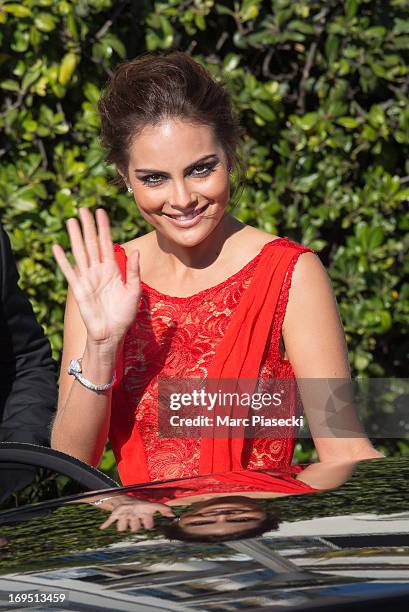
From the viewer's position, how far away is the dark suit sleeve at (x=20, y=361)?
9.34ft

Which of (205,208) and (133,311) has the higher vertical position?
(205,208)

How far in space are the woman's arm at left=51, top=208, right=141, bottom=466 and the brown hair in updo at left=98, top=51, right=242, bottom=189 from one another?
294mm

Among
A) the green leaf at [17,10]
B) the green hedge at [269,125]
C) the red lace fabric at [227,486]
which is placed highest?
the green leaf at [17,10]

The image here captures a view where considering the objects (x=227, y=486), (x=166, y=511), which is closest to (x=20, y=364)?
(x=227, y=486)

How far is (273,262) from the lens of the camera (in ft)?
9.10

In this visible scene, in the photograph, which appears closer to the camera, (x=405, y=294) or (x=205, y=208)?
(x=205, y=208)

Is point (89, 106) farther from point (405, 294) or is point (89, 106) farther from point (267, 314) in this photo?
point (267, 314)

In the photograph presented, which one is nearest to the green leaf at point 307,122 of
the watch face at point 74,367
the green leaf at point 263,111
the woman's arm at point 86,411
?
the green leaf at point 263,111

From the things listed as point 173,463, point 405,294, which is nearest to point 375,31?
point 405,294

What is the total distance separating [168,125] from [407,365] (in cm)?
269

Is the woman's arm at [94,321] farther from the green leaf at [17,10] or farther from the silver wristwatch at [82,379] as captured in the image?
the green leaf at [17,10]

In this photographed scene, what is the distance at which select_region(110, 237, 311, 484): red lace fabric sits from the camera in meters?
2.71

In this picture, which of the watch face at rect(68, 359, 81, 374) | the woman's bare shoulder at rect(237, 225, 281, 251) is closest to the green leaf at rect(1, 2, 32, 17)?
the woman's bare shoulder at rect(237, 225, 281, 251)

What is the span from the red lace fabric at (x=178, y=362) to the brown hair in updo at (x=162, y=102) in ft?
1.07
